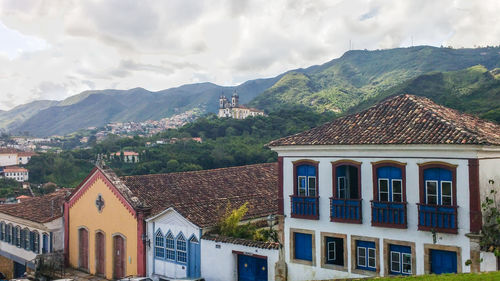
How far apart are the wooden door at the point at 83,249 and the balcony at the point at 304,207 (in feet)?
49.7

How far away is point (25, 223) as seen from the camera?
Result: 3006cm

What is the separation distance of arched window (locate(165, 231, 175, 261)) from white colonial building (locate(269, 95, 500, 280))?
620 cm

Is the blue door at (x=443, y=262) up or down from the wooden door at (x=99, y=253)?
up

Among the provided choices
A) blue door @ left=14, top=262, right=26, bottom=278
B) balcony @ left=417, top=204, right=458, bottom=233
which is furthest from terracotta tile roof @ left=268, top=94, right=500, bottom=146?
blue door @ left=14, top=262, right=26, bottom=278

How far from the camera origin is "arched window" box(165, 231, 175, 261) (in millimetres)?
22278

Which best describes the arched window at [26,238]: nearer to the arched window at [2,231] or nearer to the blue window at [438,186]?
the arched window at [2,231]

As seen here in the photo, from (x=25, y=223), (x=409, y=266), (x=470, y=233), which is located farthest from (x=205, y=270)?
(x=25, y=223)

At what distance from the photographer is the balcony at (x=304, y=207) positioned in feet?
58.9

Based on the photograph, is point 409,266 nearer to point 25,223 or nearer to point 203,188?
point 203,188

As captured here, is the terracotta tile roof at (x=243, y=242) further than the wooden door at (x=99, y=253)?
No

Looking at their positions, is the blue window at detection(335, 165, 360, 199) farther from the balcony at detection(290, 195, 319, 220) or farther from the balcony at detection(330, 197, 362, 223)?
the balcony at detection(290, 195, 319, 220)

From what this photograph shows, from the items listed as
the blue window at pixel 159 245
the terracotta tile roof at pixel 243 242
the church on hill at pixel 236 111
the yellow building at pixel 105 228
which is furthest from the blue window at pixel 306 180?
the church on hill at pixel 236 111

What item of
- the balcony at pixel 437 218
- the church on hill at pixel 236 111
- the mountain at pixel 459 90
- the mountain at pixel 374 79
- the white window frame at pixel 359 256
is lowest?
the white window frame at pixel 359 256

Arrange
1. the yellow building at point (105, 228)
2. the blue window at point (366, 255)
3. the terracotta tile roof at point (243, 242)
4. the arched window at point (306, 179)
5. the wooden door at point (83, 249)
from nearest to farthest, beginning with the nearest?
the blue window at point (366, 255), the arched window at point (306, 179), the terracotta tile roof at point (243, 242), the yellow building at point (105, 228), the wooden door at point (83, 249)
